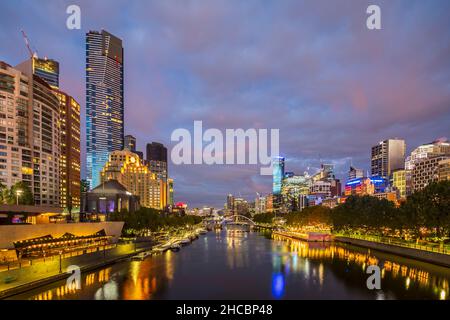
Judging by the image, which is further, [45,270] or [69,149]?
→ [69,149]

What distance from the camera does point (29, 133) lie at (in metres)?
116

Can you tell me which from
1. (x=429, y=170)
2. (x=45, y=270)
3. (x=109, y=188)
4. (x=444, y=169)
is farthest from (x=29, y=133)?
(x=429, y=170)

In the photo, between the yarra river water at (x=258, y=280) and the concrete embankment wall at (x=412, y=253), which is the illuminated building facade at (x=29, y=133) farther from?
the concrete embankment wall at (x=412, y=253)

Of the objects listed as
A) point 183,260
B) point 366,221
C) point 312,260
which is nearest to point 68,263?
point 183,260

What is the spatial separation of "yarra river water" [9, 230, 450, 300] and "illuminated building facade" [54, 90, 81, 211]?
5130 inches

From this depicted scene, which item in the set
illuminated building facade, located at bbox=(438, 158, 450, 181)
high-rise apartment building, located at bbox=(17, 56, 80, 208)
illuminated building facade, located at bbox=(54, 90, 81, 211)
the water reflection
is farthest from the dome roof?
illuminated building facade, located at bbox=(438, 158, 450, 181)

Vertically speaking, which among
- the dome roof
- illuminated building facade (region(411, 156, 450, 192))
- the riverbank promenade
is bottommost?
the riverbank promenade

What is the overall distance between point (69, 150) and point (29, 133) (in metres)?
64.3

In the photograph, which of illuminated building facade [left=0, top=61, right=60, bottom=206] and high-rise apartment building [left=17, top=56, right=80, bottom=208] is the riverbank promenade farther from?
high-rise apartment building [left=17, top=56, right=80, bottom=208]

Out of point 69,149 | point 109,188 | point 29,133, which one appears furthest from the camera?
point 69,149

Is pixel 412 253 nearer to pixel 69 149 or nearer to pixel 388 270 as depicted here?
pixel 388 270

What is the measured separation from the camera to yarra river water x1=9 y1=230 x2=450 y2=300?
124 feet
